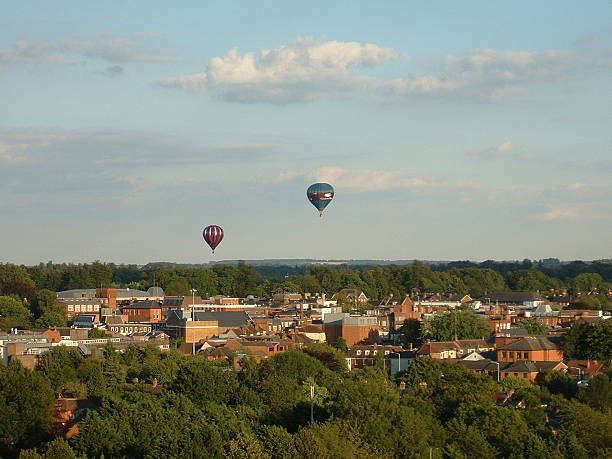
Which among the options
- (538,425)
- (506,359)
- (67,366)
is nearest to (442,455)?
(538,425)

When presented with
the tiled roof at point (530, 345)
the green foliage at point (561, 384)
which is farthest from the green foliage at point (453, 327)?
the green foliage at point (561, 384)

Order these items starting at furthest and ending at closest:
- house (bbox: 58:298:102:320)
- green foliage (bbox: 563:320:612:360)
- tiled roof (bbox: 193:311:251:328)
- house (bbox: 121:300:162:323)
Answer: house (bbox: 58:298:102:320)
house (bbox: 121:300:162:323)
tiled roof (bbox: 193:311:251:328)
green foliage (bbox: 563:320:612:360)

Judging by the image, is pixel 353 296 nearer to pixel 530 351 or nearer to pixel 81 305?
pixel 81 305

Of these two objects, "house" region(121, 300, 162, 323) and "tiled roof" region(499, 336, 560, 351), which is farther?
"house" region(121, 300, 162, 323)

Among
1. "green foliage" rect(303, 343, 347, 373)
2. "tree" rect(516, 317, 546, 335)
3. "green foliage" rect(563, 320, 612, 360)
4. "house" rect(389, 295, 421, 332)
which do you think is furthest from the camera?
"house" rect(389, 295, 421, 332)

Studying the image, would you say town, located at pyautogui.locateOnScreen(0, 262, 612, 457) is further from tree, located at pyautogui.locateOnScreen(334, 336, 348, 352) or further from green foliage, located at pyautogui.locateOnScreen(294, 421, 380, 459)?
green foliage, located at pyautogui.locateOnScreen(294, 421, 380, 459)

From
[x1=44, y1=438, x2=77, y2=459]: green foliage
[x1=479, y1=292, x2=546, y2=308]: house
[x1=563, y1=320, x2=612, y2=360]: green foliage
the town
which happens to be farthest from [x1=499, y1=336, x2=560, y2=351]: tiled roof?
[x1=479, y1=292, x2=546, y2=308]: house

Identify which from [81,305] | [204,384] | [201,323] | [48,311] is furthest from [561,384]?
[81,305]
